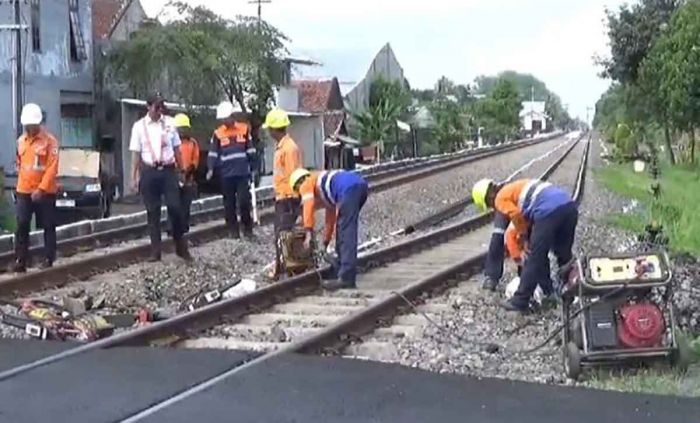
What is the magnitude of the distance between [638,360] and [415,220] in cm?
1532

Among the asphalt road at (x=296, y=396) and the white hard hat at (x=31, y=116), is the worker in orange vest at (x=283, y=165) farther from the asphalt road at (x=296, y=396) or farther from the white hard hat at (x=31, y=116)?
the asphalt road at (x=296, y=396)

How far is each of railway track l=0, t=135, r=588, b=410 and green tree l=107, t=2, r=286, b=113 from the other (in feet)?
74.2

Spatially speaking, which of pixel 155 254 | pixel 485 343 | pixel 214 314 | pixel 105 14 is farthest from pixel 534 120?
pixel 485 343

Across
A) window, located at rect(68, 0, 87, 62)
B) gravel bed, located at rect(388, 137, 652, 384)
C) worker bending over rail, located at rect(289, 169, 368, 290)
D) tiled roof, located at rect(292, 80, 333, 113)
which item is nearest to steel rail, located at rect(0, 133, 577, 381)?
worker bending over rail, located at rect(289, 169, 368, 290)

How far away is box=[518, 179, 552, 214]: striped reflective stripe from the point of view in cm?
1055

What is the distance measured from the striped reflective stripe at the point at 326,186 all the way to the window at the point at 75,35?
25.7 m

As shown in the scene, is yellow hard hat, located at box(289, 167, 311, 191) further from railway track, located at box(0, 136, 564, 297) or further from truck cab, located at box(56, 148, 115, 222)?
truck cab, located at box(56, 148, 115, 222)

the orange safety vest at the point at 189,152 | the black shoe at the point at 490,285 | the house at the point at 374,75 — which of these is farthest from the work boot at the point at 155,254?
the house at the point at 374,75

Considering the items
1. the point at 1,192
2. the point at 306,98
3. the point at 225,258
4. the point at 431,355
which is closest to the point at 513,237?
the point at 431,355

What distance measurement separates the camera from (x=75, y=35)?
37.1m

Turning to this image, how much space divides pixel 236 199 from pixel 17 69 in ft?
50.7

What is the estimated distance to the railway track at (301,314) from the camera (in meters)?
9.12

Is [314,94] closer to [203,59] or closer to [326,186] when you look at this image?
[203,59]

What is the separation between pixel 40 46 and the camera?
113 feet
